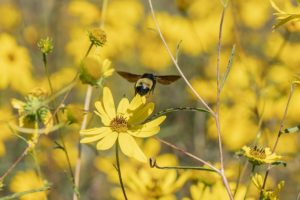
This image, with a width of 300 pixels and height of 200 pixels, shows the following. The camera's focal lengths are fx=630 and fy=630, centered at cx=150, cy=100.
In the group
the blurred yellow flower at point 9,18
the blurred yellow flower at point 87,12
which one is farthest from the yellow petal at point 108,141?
the blurred yellow flower at point 9,18

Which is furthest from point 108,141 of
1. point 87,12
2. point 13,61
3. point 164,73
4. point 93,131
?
point 164,73

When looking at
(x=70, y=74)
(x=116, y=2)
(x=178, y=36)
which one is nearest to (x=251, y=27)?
(x=178, y=36)

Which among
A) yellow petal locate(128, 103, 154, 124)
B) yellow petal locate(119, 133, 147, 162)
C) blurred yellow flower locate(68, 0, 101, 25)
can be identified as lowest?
yellow petal locate(119, 133, 147, 162)

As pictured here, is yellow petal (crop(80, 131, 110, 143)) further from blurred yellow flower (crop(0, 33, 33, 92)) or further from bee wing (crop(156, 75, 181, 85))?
blurred yellow flower (crop(0, 33, 33, 92))

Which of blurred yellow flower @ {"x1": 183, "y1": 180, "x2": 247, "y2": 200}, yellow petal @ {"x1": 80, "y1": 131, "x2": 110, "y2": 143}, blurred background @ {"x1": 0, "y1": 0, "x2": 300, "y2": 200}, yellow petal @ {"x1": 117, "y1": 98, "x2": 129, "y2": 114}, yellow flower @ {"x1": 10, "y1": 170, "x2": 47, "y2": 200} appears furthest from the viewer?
blurred background @ {"x1": 0, "y1": 0, "x2": 300, "y2": 200}

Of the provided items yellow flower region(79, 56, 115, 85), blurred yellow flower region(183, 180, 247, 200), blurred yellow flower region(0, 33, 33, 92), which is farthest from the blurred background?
yellow flower region(79, 56, 115, 85)

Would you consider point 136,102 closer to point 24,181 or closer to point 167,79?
point 167,79

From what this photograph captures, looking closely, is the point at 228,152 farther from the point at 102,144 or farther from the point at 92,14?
the point at 102,144
